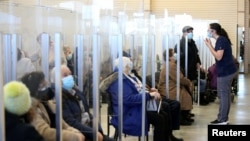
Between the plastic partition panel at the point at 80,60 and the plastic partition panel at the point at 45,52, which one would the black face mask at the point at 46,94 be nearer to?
the plastic partition panel at the point at 45,52

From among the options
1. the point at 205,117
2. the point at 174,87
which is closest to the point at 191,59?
the point at 205,117

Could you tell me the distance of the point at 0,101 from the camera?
1.90 meters

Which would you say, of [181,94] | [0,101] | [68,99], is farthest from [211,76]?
[0,101]

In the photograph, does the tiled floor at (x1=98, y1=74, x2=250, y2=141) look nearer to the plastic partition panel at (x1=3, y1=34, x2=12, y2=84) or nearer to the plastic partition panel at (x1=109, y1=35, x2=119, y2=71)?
the plastic partition panel at (x1=109, y1=35, x2=119, y2=71)

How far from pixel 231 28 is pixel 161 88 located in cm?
856

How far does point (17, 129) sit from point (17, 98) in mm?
159

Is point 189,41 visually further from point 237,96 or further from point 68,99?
point 68,99

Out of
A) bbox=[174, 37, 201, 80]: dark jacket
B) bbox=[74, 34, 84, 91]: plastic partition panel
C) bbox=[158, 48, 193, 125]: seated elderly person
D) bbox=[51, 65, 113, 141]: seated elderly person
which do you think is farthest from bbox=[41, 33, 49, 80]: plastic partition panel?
bbox=[174, 37, 201, 80]: dark jacket

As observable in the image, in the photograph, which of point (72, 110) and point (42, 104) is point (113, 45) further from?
point (42, 104)

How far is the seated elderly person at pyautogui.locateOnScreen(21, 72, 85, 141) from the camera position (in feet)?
7.75

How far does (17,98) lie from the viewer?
215cm

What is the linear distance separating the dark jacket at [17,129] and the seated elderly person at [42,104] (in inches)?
4.1

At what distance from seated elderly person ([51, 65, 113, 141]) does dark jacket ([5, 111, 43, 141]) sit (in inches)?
23.9

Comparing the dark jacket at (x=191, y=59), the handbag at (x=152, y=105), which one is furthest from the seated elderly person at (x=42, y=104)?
the dark jacket at (x=191, y=59)
